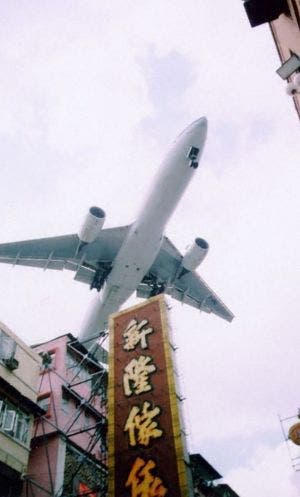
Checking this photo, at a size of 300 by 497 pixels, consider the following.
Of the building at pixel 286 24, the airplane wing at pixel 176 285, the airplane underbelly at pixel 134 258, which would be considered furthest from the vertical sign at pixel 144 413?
the airplane wing at pixel 176 285

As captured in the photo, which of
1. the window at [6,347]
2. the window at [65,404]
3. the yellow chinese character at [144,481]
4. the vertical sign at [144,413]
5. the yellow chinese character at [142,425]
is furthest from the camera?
the window at [65,404]

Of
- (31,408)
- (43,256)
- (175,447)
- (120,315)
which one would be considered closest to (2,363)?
(31,408)

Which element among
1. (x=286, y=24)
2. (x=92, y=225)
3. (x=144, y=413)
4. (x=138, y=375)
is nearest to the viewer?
(x=144, y=413)

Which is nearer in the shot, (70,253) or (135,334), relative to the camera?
(135,334)

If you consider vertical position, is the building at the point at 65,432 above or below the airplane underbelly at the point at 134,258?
below

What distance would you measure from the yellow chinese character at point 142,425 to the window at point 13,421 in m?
6.14

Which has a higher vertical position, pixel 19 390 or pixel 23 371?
pixel 23 371

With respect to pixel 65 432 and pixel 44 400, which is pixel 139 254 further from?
pixel 65 432

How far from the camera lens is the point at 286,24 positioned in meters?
12.5

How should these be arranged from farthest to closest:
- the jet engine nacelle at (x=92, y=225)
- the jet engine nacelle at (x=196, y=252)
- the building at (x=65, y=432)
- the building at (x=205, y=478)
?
the jet engine nacelle at (x=196, y=252) → the building at (x=205, y=478) → the jet engine nacelle at (x=92, y=225) → the building at (x=65, y=432)

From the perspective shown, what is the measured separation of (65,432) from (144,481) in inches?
389

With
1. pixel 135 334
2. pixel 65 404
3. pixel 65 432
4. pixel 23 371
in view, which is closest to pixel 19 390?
pixel 23 371

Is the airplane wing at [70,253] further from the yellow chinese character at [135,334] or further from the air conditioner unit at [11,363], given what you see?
the yellow chinese character at [135,334]

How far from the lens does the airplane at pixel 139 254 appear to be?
24219 mm
